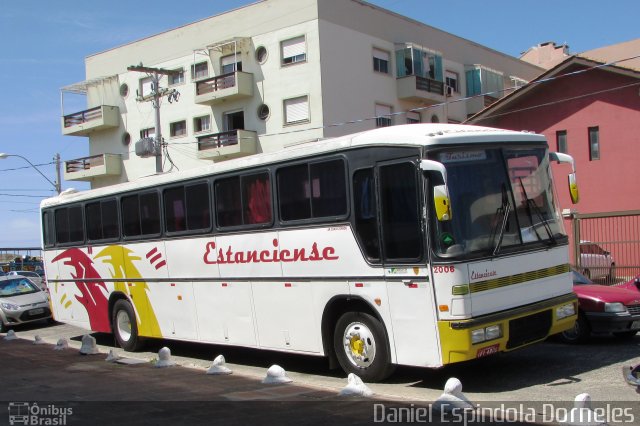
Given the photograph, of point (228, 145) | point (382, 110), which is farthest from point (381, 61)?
point (228, 145)

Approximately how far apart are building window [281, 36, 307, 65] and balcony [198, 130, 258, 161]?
165 inches

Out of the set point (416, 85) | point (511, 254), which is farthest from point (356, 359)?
point (416, 85)

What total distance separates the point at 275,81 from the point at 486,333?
27813mm

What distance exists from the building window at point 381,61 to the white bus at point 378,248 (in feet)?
80.8

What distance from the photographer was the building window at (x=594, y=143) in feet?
84.8

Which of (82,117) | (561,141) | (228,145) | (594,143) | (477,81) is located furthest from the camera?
(82,117)

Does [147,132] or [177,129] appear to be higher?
[147,132]

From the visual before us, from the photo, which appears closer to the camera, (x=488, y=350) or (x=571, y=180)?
(x=488, y=350)

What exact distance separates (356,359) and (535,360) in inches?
113

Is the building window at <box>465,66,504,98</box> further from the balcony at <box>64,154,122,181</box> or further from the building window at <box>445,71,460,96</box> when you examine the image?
the balcony at <box>64,154,122,181</box>

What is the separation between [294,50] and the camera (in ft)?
112

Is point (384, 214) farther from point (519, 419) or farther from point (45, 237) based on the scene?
point (45, 237)

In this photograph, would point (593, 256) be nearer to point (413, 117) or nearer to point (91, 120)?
point (413, 117)

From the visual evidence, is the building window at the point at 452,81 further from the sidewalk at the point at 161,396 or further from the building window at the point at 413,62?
the sidewalk at the point at 161,396
